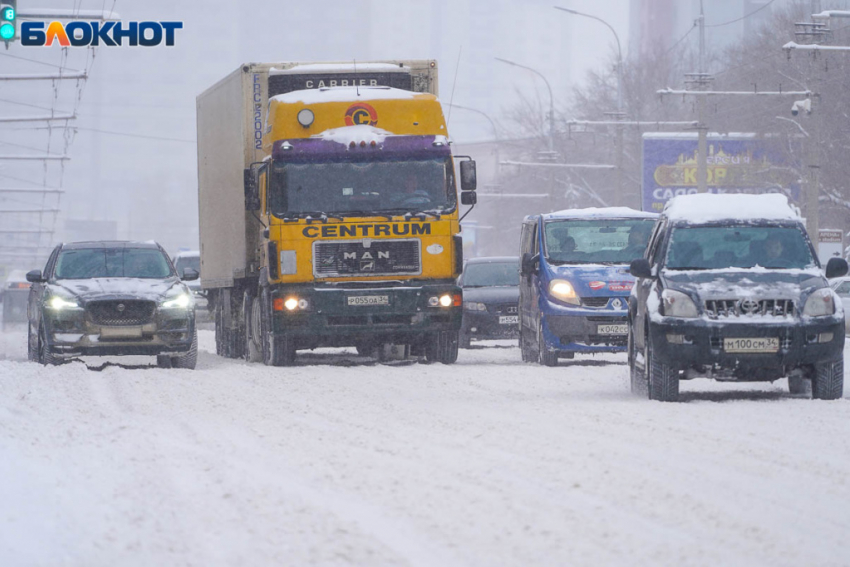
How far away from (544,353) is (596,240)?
178cm

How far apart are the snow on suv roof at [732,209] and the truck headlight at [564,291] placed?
5291mm

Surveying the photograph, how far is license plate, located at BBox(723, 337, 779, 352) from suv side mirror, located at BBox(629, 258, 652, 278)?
1266 mm

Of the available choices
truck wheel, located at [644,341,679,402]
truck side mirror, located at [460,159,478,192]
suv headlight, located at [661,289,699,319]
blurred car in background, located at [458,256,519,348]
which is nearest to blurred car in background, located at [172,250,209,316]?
blurred car in background, located at [458,256,519,348]

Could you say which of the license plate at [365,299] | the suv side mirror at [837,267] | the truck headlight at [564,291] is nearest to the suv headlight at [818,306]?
the suv side mirror at [837,267]

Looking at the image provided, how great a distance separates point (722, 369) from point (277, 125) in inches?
309

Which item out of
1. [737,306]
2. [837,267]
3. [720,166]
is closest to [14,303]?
[720,166]

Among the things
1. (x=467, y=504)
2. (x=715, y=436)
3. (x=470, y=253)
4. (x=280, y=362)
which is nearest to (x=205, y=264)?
(x=280, y=362)

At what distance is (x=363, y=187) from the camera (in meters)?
20.1

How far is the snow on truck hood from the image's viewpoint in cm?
2017

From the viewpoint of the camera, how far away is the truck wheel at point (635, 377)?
15195 mm

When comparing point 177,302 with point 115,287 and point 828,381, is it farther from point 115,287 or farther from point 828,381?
point 828,381

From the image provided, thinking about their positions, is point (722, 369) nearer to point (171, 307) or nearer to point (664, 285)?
point (664, 285)

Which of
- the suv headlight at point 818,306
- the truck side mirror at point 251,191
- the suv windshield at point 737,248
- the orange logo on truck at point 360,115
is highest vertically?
the orange logo on truck at point 360,115

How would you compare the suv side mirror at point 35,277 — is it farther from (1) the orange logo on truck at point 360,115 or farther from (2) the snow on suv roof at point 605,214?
(2) the snow on suv roof at point 605,214
